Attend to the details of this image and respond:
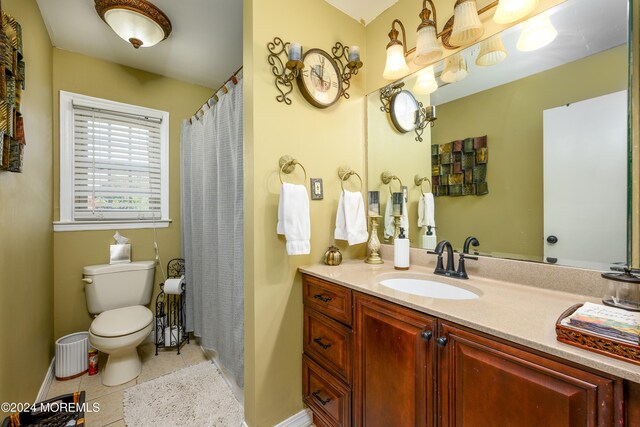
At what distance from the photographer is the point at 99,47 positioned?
206 centimetres

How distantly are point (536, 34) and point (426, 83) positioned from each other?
49cm

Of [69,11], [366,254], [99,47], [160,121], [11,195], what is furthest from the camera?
[160,121]

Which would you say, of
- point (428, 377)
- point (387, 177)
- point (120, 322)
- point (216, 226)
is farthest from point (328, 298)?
point (120, 322)

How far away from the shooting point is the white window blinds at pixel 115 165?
84.0 inches

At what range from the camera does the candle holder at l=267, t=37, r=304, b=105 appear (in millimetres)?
1401

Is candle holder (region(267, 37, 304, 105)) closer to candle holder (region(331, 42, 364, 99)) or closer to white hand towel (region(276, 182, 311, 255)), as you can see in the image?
candle holder (region(331, 42, 364, 99))

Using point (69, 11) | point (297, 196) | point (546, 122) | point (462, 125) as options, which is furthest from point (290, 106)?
point (69, 11)

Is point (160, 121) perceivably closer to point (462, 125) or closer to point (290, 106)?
point (290, 106)

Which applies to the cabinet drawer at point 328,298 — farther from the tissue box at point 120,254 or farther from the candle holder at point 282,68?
the tissue box at point 120,254

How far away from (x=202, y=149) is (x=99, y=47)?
1.12 metres

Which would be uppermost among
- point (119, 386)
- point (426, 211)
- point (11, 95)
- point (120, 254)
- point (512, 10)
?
point (512, 10)

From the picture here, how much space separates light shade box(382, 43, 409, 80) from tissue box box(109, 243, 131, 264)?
2.44 metres

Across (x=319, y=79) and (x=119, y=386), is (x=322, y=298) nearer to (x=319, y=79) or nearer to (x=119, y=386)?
(x=319, y=79)

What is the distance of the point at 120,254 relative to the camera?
2234 millimetres
